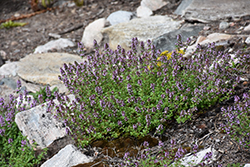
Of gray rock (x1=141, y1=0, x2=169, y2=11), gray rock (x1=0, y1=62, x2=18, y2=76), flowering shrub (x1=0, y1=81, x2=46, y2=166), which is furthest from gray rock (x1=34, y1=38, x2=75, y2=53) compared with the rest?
flowering shrub (x1=0, y1=81, x2=46, y2=166)

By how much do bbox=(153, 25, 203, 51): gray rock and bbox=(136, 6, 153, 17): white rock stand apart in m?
1.80

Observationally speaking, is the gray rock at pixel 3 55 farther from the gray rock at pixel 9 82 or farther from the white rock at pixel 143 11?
the white rock at pixel 143 11

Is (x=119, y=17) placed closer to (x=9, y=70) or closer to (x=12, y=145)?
(x=9, y=70)

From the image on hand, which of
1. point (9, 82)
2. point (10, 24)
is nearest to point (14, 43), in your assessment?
point (10, 24)

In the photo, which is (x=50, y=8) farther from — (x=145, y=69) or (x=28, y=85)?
(x=145, y=69)

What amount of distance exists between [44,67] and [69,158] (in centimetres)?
334

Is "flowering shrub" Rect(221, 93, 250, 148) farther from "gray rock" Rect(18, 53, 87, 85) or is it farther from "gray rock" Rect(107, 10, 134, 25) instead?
"gray rock" Rect(107, 10, 134, 25)

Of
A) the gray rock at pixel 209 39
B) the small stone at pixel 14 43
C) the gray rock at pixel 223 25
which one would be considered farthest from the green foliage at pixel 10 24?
the gray rock at pixel 223 25

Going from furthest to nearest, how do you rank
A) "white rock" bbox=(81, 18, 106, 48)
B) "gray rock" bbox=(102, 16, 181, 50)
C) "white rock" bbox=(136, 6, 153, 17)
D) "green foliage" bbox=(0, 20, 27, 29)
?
1. "green foliage" bbox=(0, 20, 27, 29)
2. "white rock" bbox=(136, 6, 153, 17)
3. "white rock" bbox=(81, 18, 106, 48)
4. "gray rock" bbox=(102, 16, 181, 50)

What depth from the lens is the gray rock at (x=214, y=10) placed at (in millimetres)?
5445

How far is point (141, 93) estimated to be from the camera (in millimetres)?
3295

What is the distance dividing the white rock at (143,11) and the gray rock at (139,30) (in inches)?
26.9

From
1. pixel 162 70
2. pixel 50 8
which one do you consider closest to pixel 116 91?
pixel 162 70

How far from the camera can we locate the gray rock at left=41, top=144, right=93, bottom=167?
324cm
